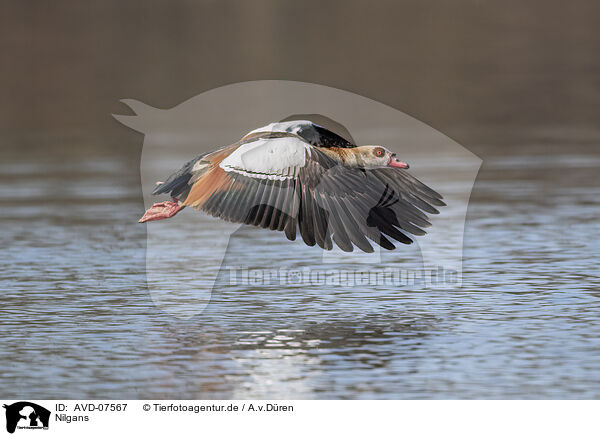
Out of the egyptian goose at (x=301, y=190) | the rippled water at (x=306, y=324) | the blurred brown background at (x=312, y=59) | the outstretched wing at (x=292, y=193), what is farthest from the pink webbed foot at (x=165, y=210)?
the blurred brown background at (x=312, y=59)

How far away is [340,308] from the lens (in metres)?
10.2

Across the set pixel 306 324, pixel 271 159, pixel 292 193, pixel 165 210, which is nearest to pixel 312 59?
pixel 165 210

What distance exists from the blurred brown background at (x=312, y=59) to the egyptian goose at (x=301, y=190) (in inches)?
330

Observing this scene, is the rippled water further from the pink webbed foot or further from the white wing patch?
the white wing patch

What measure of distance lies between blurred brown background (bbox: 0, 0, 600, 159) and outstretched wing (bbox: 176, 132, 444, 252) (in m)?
8.73

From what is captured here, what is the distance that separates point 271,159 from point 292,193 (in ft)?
0.96

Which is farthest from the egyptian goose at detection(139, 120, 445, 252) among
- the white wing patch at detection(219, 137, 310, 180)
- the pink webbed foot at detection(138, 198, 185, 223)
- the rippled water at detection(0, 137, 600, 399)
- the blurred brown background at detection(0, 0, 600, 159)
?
the blurred brown background at detection(0, 0, 600, 159)

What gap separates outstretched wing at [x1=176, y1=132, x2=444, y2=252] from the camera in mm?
9195

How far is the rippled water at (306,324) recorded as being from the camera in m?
8.38

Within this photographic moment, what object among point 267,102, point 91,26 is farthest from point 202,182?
point 91,26

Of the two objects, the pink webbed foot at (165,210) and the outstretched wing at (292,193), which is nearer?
the outstretched wing at (292,193)

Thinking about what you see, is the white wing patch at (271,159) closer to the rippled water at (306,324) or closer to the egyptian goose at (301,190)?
the egyptian goose at (301,190)

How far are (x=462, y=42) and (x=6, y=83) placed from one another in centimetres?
946

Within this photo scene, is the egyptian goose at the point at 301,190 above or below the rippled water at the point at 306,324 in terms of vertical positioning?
above
